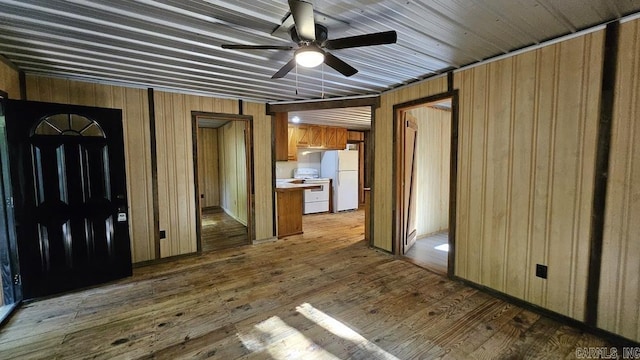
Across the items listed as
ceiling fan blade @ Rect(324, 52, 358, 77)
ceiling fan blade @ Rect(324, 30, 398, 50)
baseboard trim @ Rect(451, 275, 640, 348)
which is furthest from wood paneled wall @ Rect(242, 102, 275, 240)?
baseboard trim @ Rect(451, 275, 640, 348)

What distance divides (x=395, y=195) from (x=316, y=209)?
3412 millimetres

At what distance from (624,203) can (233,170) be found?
6080mm

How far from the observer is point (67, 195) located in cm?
279

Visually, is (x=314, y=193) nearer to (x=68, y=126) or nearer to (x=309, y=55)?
(x=68, y=126)

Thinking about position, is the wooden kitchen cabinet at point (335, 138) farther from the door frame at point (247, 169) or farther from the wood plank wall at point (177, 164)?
the wood plank wall at point (177, 164)

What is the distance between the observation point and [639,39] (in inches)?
71.0

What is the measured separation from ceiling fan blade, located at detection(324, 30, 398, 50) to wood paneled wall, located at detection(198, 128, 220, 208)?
638 centimetres

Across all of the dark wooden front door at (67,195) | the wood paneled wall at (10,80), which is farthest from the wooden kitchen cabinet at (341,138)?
the wood paneled wall at (10,80)

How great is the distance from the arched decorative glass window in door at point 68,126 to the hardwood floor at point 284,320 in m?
1.73

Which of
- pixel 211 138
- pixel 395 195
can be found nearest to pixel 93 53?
pixel 395 195

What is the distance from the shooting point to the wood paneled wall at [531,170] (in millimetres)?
2066

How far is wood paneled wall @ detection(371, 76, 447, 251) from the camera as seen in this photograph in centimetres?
374

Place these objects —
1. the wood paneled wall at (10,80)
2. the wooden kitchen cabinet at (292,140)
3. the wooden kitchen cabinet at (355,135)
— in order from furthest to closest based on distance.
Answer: the wooden kitchen cabinet at (355,135) < the wooden kitchen cabinet at (292,140) < the wood paneled wall at (10,80)

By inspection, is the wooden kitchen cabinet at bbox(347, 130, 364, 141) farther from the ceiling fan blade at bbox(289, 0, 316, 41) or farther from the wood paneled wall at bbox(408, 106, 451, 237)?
the ceiling fan blade at bbox(289, 0, 316, 41)
